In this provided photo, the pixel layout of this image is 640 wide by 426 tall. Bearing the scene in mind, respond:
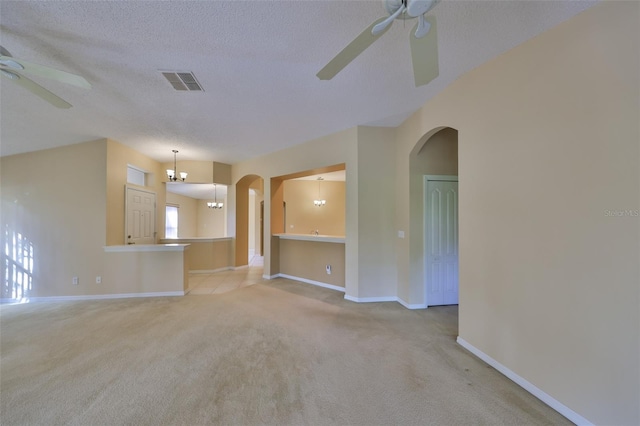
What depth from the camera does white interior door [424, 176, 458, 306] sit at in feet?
12.5

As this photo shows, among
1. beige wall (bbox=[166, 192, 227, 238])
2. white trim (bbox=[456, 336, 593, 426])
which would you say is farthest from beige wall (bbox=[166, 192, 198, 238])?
white trim (bbox=[456, 336, 593, 426])

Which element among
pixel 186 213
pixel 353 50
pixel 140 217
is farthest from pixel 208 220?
pixel 353 50

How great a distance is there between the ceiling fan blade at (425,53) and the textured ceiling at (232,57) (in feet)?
1.06

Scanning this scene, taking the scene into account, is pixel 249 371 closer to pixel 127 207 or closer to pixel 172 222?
pixel 127 207

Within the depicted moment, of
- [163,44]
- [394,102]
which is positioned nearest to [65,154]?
[163,44]

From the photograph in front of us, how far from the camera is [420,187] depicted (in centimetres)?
376

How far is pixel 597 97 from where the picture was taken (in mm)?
1577

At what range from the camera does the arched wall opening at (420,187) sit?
3748 millimetres

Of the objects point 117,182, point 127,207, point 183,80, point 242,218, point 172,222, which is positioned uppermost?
point 183,80

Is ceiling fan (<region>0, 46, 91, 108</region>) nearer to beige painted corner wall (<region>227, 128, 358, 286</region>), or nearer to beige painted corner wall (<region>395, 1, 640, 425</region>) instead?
beige painted corner wall (<region>227, 128, 358, 286</region>)

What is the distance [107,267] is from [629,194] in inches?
253

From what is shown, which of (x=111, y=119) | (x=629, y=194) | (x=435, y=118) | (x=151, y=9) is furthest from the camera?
(x=111, y=119)

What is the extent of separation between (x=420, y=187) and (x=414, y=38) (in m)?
2.53

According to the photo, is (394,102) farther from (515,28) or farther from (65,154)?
(65,154)
